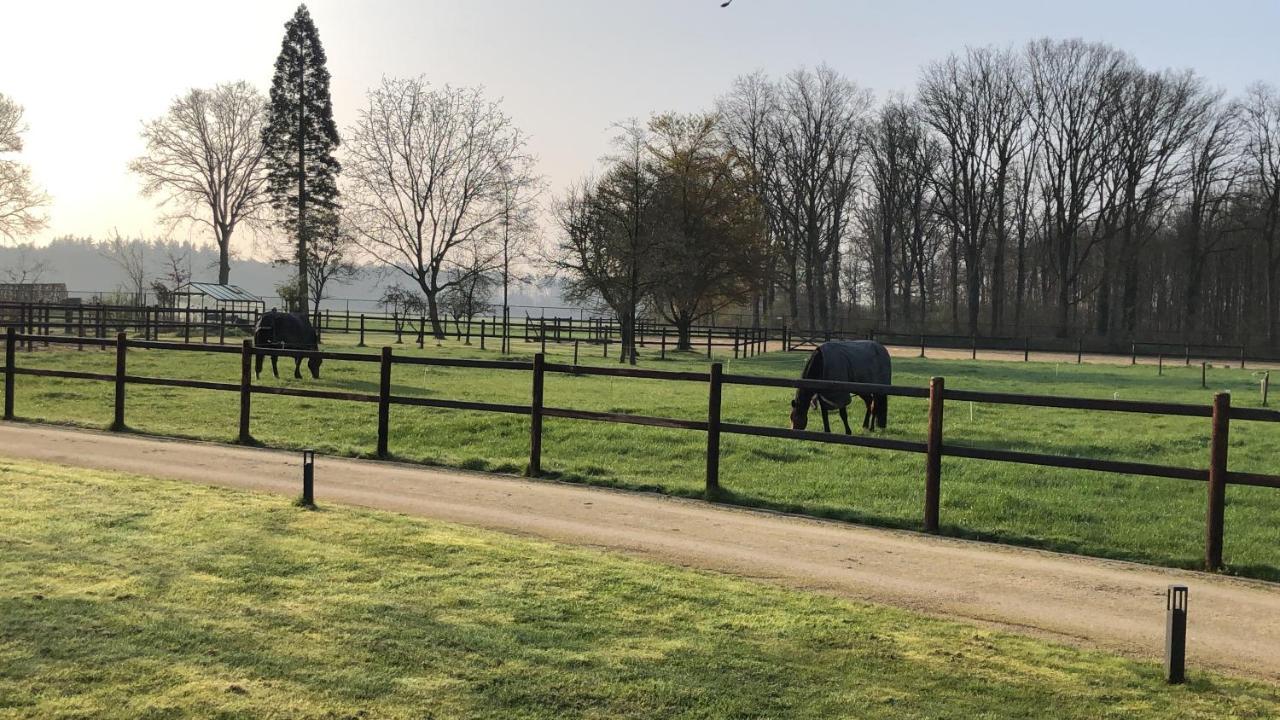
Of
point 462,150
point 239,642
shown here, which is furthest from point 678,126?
point 239,642

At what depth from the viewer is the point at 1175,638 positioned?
5.24 m

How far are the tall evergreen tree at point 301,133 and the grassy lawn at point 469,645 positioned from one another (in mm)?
53217

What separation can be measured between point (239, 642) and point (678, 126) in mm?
47427

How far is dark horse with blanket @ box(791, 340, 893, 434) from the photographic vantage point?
52.0 ft

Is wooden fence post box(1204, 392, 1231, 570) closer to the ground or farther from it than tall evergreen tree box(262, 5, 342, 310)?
closer to the ground

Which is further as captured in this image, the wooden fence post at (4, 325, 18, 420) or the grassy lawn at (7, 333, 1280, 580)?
the wooden fence post at (4, 325, 18, 420)

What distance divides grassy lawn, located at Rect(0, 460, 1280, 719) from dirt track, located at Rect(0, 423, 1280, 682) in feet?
2.04

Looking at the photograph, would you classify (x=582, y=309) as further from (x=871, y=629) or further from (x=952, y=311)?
(x=871, y=629)

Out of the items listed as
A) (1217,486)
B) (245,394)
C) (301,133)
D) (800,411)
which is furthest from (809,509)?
(301,133)

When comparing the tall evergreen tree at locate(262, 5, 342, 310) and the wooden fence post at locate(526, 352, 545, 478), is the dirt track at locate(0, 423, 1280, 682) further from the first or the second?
the tall evergreen tree at locate(262, 5, 342, 310)

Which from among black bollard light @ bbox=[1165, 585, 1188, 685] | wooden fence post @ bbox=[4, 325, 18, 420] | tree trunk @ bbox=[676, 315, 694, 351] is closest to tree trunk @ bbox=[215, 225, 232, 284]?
tree trunk @ bbox=[676, 315, 694, 351]

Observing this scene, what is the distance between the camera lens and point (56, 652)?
484 centimetres

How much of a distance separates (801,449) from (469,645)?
9.66 meters

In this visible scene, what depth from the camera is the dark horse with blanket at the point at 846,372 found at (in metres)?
15.8
